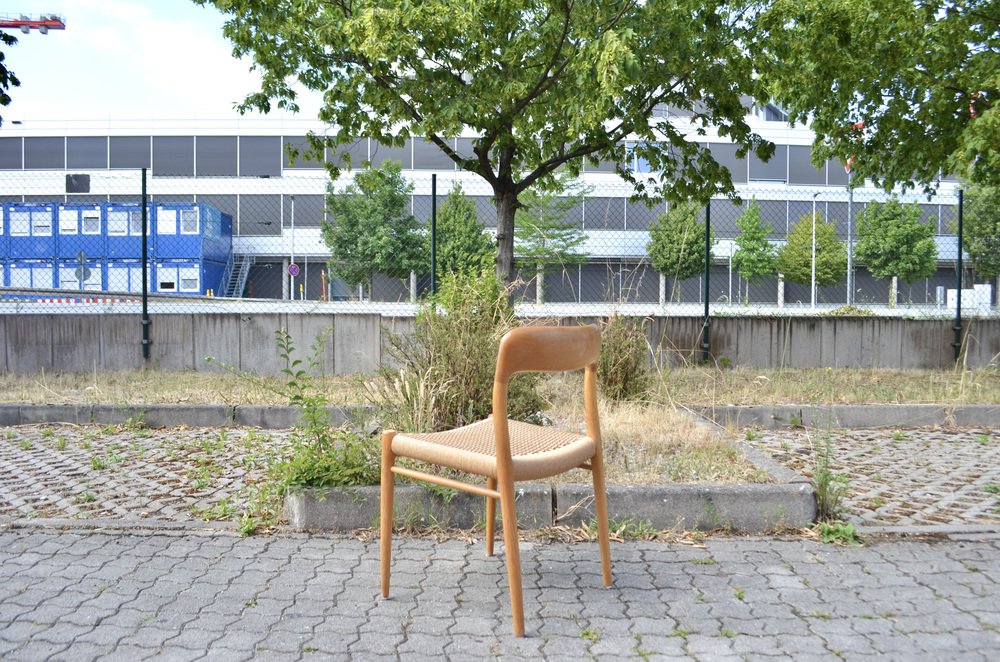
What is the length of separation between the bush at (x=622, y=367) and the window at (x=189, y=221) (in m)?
18.2

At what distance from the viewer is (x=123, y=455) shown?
5895 mm

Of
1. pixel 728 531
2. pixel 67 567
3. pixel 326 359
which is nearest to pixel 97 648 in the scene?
pixel 67 567

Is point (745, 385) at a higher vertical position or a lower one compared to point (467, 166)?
lower

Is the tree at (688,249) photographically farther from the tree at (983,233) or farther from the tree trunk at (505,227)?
the tree at (983,233)

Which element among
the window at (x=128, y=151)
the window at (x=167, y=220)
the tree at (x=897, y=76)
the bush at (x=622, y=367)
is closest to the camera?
the bush at (x=622, y=367)

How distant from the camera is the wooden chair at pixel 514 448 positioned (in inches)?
114

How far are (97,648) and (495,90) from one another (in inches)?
255

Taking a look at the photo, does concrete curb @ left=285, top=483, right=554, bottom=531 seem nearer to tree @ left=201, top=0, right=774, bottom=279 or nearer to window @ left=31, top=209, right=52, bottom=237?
tree @ left=201, top=0, right=774, bottom=279

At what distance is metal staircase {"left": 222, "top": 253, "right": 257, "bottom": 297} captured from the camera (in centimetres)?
2448

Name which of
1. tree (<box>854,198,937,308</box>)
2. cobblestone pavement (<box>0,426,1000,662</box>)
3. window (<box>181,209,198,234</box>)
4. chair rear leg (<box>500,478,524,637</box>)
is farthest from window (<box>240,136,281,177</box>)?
chair rear leg (<box>500,478,524,637</box>)

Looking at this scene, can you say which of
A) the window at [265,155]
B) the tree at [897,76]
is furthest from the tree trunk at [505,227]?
the window at [265,155]

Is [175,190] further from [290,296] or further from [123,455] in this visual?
[123,455]

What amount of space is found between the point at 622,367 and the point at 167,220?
1553cm

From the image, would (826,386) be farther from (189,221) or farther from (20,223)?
(20,223)
